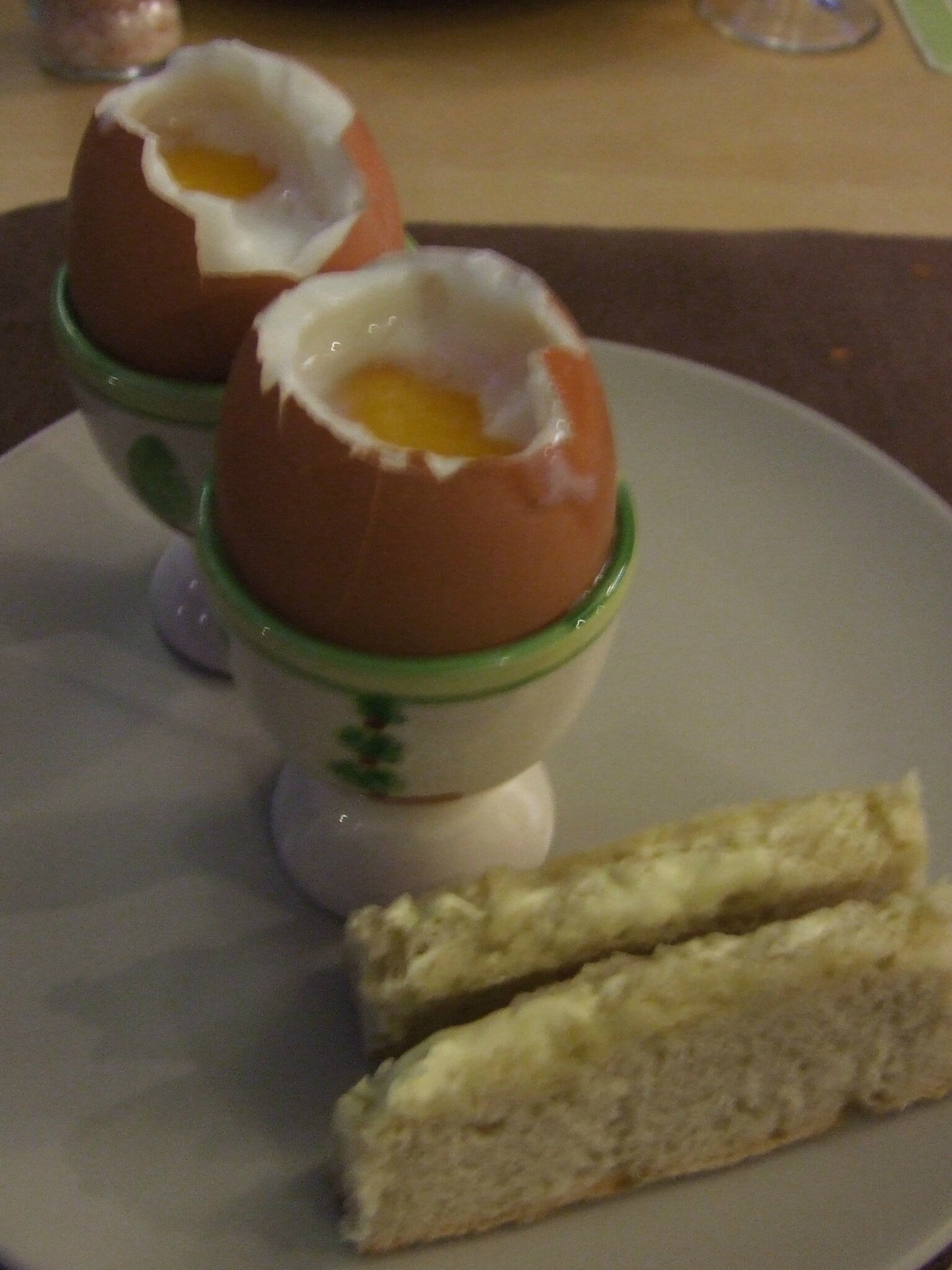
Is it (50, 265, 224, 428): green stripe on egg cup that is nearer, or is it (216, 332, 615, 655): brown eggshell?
(216, 332, 615, 655): brown eggshell

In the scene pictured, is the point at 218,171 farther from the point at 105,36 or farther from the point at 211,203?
the point at 105,36

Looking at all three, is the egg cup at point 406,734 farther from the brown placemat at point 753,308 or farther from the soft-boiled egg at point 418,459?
the brown placemat at point 753,308

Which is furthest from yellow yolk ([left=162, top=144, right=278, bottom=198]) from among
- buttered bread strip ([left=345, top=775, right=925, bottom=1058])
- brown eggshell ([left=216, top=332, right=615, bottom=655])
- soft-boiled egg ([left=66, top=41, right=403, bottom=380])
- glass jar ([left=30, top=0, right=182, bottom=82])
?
glass jar ([left=30, top=0, right=182, bottom=82])

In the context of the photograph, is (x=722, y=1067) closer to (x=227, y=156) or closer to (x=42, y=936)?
(x=42, y=936)

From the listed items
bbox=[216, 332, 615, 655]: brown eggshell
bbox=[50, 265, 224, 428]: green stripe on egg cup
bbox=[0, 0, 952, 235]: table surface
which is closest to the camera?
bbox=[216, 332, 615, 655]: brown eggshell

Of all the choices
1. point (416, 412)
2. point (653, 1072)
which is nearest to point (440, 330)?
point (416, 412)

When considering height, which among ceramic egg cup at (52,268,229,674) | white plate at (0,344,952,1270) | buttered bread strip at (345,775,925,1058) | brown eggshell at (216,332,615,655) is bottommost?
white plate at (0,344,952,1270)

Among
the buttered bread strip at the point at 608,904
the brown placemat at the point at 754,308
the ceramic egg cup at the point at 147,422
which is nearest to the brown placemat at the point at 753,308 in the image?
the brown placemat at the point at 754,308

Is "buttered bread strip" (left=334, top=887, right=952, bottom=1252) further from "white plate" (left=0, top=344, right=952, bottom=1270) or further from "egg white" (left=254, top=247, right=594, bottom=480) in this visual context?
"egg white" (left=254, top=247, right=594, bottom=480)
